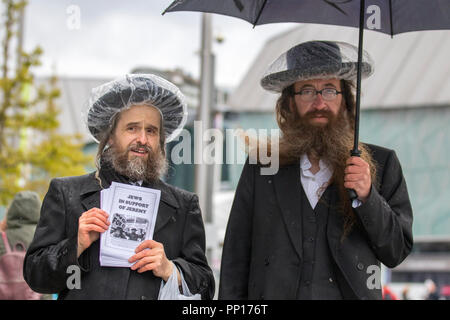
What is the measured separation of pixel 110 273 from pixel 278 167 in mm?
1013

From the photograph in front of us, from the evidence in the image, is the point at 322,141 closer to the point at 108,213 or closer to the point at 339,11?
the point at 339,11

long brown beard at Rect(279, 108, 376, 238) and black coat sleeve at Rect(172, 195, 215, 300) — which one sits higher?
long brown beard at Rect(279, 108, 376, 238)

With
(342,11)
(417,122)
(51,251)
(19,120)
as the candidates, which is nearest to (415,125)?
(417,122)

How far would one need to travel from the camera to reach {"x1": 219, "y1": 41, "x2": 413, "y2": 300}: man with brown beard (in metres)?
3.23

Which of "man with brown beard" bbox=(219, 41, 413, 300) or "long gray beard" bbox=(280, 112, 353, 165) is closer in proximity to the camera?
"man with brown beard" bbox=(219, 41, 413, 300)

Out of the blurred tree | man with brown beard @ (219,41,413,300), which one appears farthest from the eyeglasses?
the blurred tree

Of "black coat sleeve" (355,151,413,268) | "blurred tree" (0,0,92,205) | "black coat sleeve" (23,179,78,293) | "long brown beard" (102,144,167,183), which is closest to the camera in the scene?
"black coat sleeve" (355,151,413,268)

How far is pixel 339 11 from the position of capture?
3.82m

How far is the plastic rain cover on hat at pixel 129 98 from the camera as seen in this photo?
3697 mm

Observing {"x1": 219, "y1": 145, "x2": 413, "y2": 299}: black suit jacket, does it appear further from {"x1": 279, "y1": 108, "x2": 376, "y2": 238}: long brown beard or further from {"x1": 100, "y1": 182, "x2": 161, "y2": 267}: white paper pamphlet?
{"x1": 100, "y1": 182, "x2": 161, "y2": 267}: white paper pamphlet

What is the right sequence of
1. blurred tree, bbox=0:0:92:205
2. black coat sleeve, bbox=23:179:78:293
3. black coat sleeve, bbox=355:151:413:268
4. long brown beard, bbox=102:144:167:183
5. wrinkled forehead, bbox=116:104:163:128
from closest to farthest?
black coat sleeve, bbox=355:151:413:268 → black coat sleeve, bbox=23:179:78:293 → long brown beard, bbox=102:144:167:183 → wrinkled forehead, bbox=116:104:163:128 → blurred tree, bbox=0:0:92:205

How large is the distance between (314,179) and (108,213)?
1054mm

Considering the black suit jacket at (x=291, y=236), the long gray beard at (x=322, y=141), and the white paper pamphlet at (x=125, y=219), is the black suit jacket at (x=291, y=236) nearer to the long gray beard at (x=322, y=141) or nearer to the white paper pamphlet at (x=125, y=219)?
the long gray beard at (x=322, y=141)

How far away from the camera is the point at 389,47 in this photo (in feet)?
102
